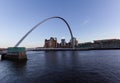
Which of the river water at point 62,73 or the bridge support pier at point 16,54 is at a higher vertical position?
the bridge support pier at point 16,54

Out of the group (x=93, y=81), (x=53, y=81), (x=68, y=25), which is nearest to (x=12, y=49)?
(x=53, y=81)

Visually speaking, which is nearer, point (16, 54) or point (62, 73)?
point (62, 73)

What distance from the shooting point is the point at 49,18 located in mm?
102438

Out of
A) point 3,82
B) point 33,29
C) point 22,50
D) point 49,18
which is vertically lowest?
point 3,82

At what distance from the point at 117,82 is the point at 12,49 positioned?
1935 inches

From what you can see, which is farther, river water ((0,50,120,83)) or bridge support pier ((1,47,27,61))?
bridge support pier ((1,47,27,61))

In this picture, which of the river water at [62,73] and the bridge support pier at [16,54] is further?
the bridge support pier at [16,54]

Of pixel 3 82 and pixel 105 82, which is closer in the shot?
pixel 105 82

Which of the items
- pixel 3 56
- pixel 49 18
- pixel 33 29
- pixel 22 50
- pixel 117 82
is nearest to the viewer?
pixel 117 82

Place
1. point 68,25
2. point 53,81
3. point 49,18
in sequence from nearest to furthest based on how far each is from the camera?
point 53,81, point 49,18, point 68,25

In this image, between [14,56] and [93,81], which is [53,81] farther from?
[14,56]

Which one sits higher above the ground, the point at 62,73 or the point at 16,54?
the point at 16,54

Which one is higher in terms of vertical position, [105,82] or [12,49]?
[12,49]

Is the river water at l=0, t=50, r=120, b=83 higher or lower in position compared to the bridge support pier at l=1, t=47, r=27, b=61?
lower
